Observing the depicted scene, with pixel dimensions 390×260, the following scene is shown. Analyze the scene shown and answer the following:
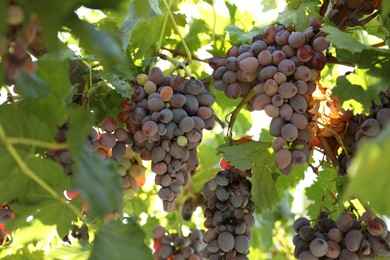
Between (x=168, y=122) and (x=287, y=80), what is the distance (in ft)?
0.78

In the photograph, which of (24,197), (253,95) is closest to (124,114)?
(253,95)

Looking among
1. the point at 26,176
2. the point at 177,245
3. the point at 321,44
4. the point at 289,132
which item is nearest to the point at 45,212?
the point at 26,176

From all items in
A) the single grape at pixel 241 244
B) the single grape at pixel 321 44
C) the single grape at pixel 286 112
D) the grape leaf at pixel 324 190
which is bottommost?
the grape leaf at pixel 324 190

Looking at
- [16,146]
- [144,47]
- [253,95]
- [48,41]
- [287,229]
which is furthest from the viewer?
[287,229]

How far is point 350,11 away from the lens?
1338mm

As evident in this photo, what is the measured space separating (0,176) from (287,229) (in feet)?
5.28

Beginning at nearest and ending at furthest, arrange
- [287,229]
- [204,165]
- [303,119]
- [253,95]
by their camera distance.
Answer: [303,119] → [253,95] → [204,165] → [287,229]

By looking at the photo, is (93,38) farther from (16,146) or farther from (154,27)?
(154,27)

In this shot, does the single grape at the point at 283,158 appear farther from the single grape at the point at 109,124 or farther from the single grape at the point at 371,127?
the single grape at the point at 109,124

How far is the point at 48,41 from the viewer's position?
540mm

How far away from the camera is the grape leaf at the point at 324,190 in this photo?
141cm

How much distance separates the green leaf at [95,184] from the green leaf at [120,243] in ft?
0.66

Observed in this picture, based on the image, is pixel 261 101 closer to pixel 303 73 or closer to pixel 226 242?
pixel 303 73

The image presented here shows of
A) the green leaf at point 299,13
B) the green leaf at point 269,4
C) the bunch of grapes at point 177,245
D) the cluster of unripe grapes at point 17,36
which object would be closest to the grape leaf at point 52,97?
the cluster of unripe grapes at point 17,36
